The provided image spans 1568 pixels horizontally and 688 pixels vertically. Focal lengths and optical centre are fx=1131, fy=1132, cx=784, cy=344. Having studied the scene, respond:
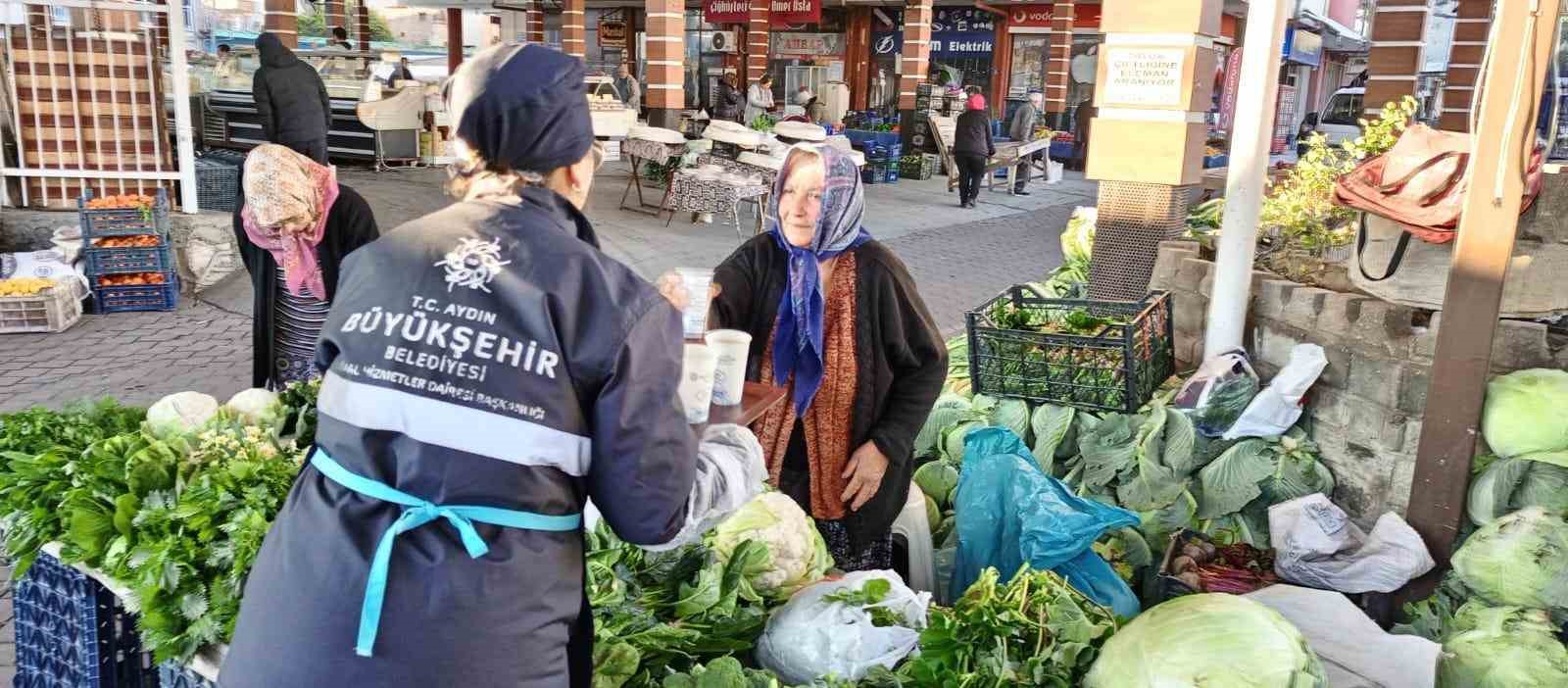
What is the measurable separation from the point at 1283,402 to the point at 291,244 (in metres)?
3.59

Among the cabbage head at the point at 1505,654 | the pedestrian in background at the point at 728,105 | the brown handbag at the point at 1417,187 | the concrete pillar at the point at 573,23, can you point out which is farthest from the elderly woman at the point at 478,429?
the concrete pillar at the point at 573,23

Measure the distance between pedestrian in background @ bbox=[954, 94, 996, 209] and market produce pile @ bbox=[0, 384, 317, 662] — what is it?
43.7 feet

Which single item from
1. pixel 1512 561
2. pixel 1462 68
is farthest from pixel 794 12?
pixel 1512 561

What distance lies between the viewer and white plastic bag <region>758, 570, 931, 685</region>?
→ 8.14ft

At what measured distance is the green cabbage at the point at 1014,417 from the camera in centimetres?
429

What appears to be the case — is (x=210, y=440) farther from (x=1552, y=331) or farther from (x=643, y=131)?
(x=643, y=131)

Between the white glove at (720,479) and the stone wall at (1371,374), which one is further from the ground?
the white glove at (720,479)

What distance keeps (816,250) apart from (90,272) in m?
6.81

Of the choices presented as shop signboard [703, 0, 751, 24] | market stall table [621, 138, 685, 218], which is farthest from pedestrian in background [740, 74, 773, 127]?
market stall table [621, 138, 685, 218]

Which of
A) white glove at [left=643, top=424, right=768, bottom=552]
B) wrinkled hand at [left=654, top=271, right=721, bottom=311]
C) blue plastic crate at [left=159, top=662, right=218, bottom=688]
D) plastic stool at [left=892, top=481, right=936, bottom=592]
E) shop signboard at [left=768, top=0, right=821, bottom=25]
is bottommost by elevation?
plastic stool at [left=892, top=481, right=936, bottom=592]

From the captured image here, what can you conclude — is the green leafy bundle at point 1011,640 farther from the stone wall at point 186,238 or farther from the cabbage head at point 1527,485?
the stone wall at point 186,238

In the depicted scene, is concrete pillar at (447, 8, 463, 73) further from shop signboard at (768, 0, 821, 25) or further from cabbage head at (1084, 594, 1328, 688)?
cabbage head at (1084, 594, 1328, 688)

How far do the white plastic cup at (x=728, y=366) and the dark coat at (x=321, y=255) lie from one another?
2229 millimetres

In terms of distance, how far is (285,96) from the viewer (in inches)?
368
